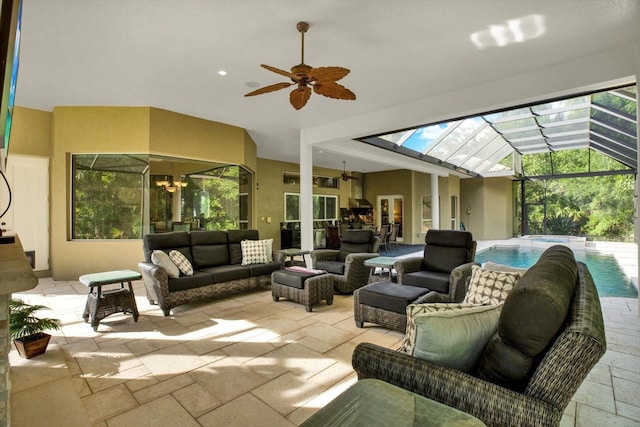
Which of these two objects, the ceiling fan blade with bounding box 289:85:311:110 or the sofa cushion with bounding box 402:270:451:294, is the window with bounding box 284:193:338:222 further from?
the ceiling fan blade with bounding box 289:85:311:110

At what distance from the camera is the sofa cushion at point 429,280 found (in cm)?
371

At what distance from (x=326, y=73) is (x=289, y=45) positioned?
86cm

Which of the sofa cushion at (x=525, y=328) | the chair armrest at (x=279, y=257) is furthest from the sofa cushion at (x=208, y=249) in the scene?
the sofa cushion at (x=525, y=328)

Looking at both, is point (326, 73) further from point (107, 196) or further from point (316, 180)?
point (316, 180)

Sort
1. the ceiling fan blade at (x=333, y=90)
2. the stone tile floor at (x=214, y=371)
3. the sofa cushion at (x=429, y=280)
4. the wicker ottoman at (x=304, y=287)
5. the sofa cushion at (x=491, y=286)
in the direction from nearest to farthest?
the stone tile floor at (x=214, y=371), the sofa cushion at (x=491, y=286), the ceiling fan blade at (x=333, y=90), the sofa cushion at (x=429, y=280), the wicker ottoman at (x=304, y=287)

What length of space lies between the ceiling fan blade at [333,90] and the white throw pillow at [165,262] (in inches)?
110

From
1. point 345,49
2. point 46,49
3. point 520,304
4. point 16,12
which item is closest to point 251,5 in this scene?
point 345,49

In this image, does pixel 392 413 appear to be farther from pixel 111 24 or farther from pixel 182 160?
pixel 182 160

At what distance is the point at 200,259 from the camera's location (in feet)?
15.4

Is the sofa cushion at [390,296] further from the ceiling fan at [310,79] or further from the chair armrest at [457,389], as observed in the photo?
the ceiling fan at [310,79]

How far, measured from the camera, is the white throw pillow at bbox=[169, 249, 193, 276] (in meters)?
4.14

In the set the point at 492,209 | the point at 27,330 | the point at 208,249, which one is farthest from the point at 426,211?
the point at 27,330

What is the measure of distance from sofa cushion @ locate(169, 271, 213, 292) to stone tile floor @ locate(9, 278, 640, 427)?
0.33m

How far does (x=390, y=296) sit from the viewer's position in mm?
3148
